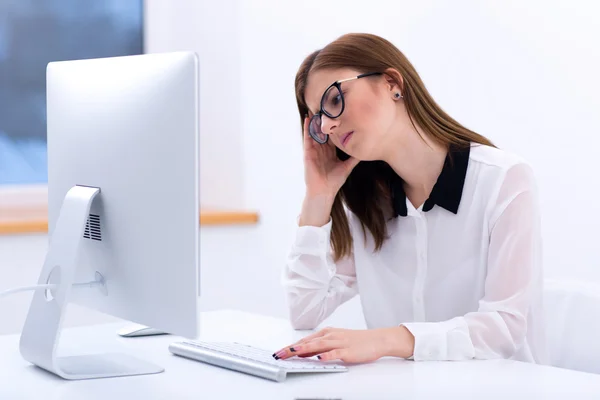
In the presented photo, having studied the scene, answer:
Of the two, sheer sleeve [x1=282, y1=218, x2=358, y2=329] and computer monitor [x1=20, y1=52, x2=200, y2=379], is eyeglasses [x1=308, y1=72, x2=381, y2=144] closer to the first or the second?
sheer sleeve [x1=282, y1=218, x2=358, y2=329]

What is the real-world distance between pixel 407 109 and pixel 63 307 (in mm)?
797

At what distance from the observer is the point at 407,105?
179 centimetres

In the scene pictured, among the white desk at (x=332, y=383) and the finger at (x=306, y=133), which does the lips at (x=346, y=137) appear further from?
the white desk at (x=332, y=383)

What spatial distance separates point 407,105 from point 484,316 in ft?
1.55

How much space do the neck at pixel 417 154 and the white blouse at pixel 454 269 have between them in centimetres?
5

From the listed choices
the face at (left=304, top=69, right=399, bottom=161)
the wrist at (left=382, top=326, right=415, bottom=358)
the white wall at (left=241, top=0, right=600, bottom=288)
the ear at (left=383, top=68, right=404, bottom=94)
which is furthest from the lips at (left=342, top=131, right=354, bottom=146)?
the white wall at (left=241, top=0, right=600, bottom=288)

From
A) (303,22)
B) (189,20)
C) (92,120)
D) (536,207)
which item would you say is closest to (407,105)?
(536,207)

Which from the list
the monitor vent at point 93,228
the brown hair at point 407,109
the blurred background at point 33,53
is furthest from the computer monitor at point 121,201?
the blurred background at point 33,53

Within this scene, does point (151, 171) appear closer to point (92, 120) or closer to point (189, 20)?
point (92, 120)

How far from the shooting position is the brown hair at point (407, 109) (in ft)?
5.66

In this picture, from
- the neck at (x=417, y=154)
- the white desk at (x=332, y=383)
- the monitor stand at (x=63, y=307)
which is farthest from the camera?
the neck at (x=417, y=154)

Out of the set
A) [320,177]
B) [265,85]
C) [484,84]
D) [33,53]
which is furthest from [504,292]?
[33,53]

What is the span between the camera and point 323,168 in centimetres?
193

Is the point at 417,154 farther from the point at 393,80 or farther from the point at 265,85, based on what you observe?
the point at 265,85
